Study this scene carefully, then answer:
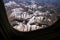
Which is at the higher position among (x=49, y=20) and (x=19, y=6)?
(x=19, y=6)

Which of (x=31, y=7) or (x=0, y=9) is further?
(x=31, y=7)

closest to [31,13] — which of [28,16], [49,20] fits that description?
[28,16]

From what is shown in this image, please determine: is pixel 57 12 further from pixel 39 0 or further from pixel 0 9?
pixel 0 9

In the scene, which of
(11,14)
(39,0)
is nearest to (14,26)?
(11,14)

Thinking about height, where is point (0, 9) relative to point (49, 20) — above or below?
above

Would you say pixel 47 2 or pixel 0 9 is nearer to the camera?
pixel 0 9

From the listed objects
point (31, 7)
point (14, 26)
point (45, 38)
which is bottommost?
point (45, 38)

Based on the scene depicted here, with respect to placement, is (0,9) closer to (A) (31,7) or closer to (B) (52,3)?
(A) (31,7)
